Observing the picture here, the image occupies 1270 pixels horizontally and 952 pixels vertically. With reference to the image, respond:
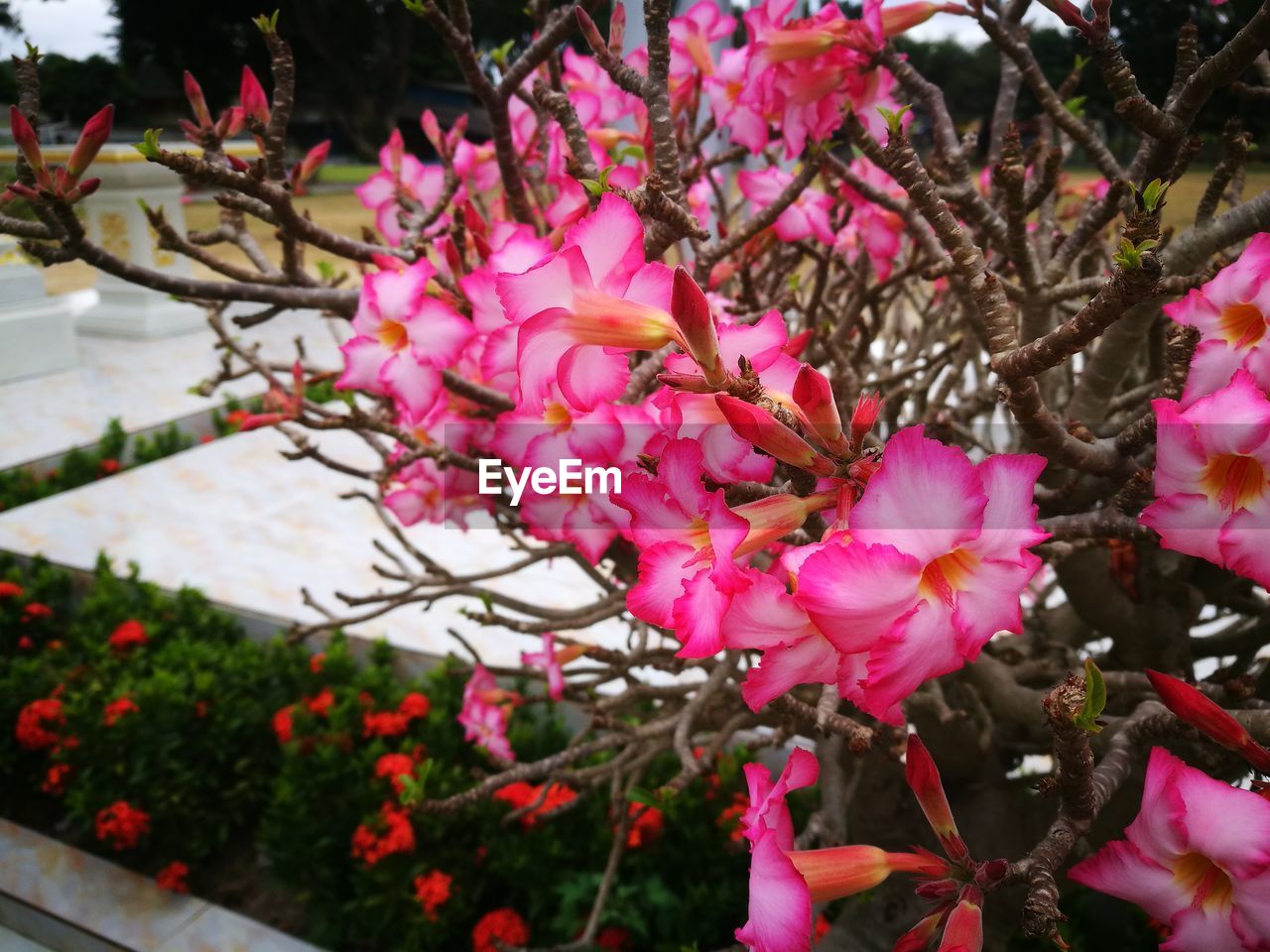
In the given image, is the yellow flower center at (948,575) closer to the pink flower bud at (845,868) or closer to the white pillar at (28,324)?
the pink flower bud at (845,868)

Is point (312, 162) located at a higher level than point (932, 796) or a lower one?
higher

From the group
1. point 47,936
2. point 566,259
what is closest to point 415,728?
point 47,936

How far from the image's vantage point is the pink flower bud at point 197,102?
80cm

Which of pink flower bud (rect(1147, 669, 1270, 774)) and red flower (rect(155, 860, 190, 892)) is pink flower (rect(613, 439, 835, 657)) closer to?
pink flower bud (rect(1147, 669, 1270, 774))

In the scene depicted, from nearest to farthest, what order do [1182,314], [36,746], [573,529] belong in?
1. [1182,314]
2. [573,529]
3. [36,746]

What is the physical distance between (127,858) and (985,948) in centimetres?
167

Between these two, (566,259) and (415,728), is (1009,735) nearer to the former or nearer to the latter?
(566,259)

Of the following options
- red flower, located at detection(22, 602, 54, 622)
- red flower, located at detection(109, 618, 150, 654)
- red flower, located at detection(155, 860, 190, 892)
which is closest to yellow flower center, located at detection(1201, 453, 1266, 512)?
red flower, located at detection(155, 860, 190, 892)

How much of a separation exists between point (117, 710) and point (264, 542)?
1.36 metres

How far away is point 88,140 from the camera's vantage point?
0.73 m

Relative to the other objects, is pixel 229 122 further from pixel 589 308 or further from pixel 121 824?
pixel 121 824

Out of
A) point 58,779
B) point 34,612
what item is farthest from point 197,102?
point 34,612

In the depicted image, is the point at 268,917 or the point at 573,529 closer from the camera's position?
the point at 573,529

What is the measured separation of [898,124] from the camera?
1.68 ft
